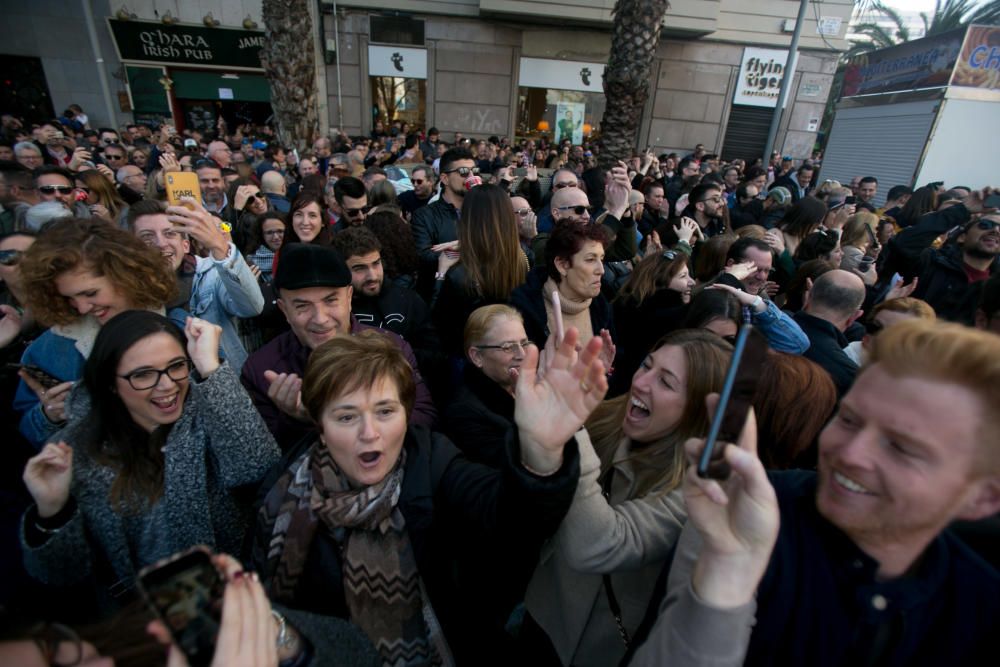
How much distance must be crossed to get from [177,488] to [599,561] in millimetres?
1537

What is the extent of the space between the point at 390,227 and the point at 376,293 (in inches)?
34.4

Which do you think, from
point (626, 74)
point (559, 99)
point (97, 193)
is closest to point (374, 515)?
point (97, 193)

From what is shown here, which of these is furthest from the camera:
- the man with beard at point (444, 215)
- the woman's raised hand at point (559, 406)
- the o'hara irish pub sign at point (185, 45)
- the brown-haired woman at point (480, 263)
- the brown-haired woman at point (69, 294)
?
the o'hara irish pub sign at point (185, 45)

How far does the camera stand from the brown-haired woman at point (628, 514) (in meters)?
1.45

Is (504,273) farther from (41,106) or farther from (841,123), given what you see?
(41,106)

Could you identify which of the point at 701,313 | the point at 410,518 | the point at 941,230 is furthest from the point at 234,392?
the point at 941,230

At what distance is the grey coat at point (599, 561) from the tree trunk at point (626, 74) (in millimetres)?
9648

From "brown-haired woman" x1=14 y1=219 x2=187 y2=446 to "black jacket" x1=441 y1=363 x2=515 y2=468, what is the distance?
1692 millimetres

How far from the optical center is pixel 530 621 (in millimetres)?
2061

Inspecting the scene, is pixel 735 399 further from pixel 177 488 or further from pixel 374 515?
pixel 177 488

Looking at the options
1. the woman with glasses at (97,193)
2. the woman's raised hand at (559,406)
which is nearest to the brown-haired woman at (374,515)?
the woman's raised hand at (559,406)

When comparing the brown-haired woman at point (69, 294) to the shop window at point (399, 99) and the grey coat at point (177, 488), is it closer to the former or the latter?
the grey coat at point (177, 488)

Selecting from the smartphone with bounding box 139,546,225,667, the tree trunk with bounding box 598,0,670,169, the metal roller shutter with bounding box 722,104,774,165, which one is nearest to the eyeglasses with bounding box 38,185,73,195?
the smartphone with bounding box 139,546,225,667

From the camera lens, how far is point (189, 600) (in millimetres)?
894
